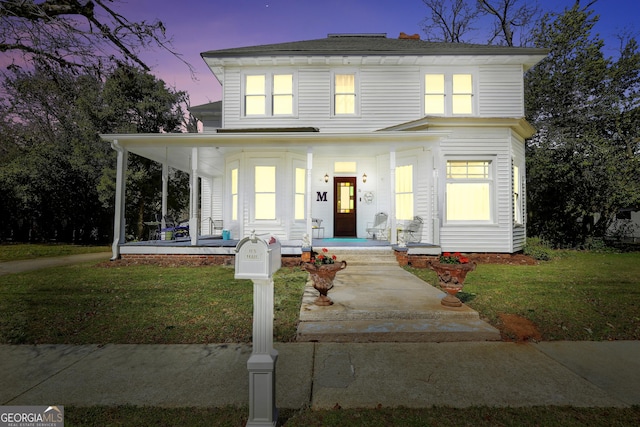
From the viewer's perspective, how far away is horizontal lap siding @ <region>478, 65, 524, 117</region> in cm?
1214

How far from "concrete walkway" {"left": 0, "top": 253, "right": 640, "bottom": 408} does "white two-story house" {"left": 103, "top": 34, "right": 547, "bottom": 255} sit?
595 cm

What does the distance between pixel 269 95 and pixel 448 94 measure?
6537 millimetres

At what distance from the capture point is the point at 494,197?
10.8 metres

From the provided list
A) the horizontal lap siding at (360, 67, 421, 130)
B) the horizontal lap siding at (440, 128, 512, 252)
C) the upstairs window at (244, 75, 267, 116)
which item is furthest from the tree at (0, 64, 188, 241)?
the horizontal lap siding at (440, 128, 512, 252)

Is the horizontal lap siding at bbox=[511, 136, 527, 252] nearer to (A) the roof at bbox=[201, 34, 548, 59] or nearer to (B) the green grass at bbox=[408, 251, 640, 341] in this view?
(B) the green grass at bbox=[408, 251, 640, 341]

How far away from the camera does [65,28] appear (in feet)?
15.1

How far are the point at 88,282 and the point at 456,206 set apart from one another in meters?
10.4

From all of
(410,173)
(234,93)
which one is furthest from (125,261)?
(410,173)

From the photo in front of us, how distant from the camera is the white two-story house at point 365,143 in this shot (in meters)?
10.3

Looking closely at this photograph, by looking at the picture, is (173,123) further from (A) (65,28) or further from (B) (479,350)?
(B) (479,350)

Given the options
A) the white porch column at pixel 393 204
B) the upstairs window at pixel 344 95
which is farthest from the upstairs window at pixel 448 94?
the white porch column at pixel 393 204

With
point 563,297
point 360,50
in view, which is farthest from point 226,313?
point 360,50

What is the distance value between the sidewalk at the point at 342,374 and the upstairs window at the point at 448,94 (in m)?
9.68

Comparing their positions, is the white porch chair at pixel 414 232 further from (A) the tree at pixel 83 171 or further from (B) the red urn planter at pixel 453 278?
Result: (A) the tree at pixel 83 171
